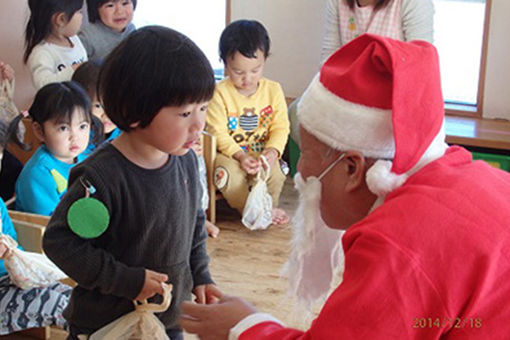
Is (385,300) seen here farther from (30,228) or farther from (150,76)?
(30,228)

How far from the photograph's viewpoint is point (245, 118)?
325cm

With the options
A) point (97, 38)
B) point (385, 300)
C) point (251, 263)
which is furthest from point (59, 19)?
point (385, 300)

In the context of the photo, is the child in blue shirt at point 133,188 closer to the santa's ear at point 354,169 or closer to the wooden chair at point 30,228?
the santa's ear at point 354,169

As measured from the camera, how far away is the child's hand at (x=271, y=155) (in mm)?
3229

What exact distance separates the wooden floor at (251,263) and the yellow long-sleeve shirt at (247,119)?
401 millimetres

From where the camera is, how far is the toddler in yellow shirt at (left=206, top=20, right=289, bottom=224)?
3107 millimetres

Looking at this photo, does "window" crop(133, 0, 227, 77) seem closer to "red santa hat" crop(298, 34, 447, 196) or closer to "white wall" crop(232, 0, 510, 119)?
"white wall" crop(232, 0, 510, 119)

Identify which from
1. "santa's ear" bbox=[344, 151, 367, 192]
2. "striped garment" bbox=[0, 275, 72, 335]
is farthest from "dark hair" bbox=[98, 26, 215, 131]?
"striped garment" bbox=[0, 275, 72, 335]

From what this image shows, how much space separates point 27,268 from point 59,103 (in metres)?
0.63

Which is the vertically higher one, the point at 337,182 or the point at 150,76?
the point at 150,76

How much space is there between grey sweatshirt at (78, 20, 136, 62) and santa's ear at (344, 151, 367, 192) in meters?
2.44

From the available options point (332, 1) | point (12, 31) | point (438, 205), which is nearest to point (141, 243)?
point (438, 205)

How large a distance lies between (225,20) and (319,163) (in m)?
3.11
